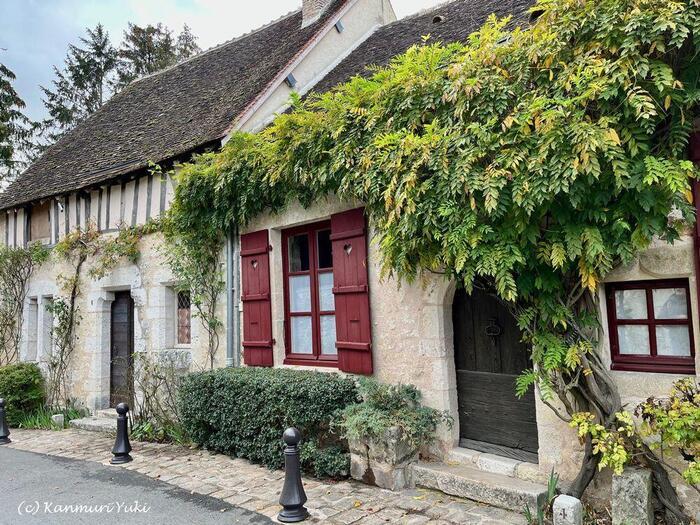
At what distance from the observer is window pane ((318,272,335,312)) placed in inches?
224

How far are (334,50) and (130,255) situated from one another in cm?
476

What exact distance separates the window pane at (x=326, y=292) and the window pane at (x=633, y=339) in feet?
9.48

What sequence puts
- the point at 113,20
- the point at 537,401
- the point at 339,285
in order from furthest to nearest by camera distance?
the point at 113,20, the point at 339,285, the point at 537,401

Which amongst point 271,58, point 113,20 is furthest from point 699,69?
point 113,20

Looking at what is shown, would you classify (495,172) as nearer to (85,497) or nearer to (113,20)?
(85,497)

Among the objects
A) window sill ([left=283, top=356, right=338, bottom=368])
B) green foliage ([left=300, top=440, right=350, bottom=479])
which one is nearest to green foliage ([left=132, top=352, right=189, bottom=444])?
window sill ([left=283, top=356, right=338, bottom=368])

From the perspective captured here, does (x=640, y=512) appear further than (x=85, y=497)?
No

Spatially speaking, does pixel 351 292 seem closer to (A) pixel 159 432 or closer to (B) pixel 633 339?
(B) pixel 633 339

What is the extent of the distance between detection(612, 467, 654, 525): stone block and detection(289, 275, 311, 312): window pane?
3578 millimetres

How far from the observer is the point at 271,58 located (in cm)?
895

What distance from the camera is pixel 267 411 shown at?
16.7ft

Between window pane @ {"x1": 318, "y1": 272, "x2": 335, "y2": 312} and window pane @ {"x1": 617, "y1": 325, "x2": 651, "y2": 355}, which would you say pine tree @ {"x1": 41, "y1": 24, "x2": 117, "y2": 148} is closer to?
window pane @ {"x1": 318, "y1": 272, "x2": 335, "y2": 312}

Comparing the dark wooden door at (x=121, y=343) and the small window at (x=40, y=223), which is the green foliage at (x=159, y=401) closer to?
the dark wooden door at (x=121, y=343)

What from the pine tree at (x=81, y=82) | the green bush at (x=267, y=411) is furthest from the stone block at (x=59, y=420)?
the pine tree at (x=81, y=82)
